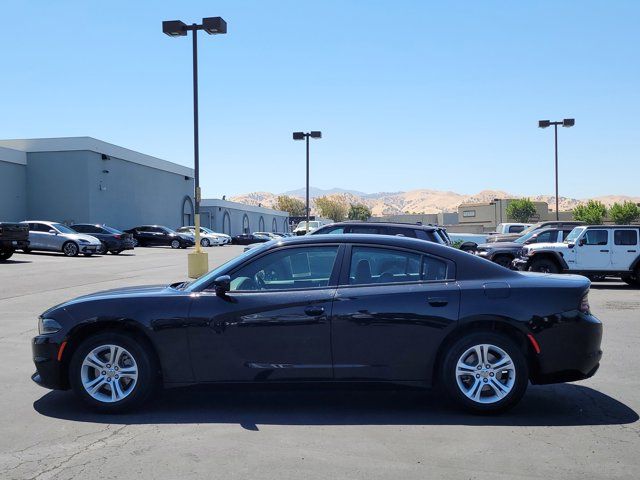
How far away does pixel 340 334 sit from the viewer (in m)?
5.36

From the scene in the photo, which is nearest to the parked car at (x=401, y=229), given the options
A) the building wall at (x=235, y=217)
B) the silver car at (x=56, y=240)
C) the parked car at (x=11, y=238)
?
the parked car at (x=11, y=238)

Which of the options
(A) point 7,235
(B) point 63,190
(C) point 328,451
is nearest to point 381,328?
(C) point 328,451

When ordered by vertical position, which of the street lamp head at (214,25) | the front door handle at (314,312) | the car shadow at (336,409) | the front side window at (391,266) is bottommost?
the car shadow at (336,409)

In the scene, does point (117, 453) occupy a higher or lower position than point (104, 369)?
lower

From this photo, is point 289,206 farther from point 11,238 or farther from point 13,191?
point 11,238

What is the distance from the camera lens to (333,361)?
5.37m

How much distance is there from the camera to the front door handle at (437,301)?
17.7ft

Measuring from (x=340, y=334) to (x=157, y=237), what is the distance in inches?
1551

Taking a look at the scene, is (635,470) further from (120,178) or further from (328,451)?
(120,178)

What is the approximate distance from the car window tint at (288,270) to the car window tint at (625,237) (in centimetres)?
1376

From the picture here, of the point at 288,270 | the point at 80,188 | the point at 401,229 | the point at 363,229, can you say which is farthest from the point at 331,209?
the point at 288,270

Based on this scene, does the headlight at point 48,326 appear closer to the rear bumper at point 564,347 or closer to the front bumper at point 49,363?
the front bumper at point 49,363

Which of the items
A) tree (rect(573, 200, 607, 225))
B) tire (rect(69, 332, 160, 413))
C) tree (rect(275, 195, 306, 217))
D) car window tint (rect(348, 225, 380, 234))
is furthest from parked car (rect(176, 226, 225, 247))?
tree (rect(275, 195, 306, 217))

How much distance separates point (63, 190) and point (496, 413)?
4031cm
